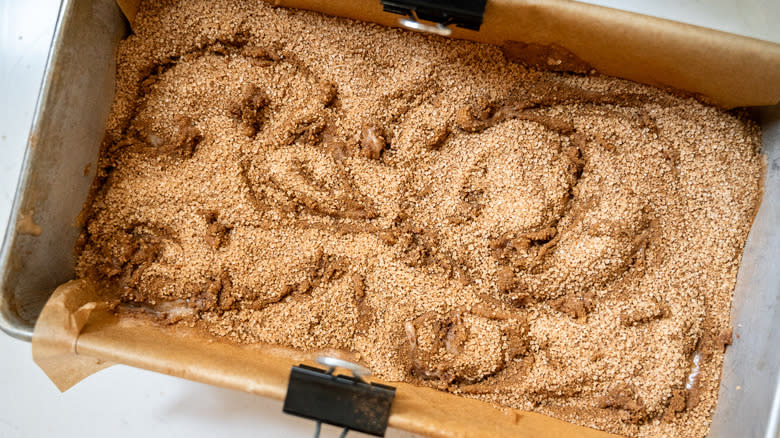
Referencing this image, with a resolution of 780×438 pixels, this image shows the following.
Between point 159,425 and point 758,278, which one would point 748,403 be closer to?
point 758,278

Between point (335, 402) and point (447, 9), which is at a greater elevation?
point (447, 9)

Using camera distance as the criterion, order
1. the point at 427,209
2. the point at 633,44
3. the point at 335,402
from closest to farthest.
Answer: the point at 335,402 → the point at 633,44 → the point at 427,209

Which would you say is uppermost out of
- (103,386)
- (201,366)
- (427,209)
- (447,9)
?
(447,9)

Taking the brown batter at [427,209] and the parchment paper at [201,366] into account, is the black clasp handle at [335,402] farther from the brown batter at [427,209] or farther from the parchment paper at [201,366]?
the brown batter at [427,209]

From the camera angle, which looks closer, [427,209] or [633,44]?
[633,44]

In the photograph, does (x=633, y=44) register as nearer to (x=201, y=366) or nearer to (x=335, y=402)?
(x=335, y=402)

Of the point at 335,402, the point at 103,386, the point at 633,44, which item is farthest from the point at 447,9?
the point at 103,386

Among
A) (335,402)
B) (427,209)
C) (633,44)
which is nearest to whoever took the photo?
(335,402)
